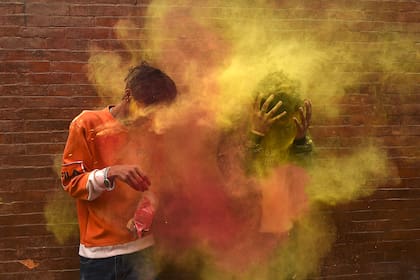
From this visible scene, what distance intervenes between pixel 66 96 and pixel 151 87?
847 millimetres

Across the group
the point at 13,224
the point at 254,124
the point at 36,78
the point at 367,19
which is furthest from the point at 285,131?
the point at 13,224

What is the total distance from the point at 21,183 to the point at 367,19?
8.94 feet

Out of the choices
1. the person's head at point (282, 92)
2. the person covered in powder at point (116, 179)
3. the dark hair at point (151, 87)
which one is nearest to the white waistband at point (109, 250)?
the person covered in powder at point (116, 179)

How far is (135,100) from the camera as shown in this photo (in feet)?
9.44

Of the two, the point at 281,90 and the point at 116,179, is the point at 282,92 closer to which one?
the point at 281,90

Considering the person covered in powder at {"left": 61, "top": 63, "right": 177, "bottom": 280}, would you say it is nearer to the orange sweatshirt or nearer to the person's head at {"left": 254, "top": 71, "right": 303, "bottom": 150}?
the orange sweatshirt

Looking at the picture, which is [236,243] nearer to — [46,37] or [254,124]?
[254,124]

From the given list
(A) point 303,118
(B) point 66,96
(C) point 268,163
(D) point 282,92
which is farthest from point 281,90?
(B) point 66,96

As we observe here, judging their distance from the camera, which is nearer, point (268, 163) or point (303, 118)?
point (303, 118)

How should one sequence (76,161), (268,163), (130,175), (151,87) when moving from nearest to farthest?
(130,175) < (76,161) < (151,87) < (268,163)

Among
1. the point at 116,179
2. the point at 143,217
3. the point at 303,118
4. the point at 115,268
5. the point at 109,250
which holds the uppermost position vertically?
the point at 303,118

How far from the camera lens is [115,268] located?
9.37 feet

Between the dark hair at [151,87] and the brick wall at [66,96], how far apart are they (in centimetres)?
62

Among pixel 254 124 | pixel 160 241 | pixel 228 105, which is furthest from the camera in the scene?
pixel 160 241
